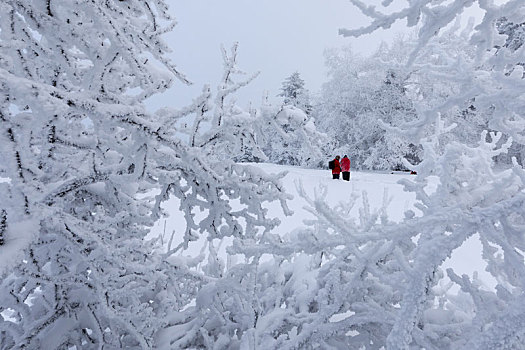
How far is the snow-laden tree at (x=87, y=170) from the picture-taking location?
1.59 m

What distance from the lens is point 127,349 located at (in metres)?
2.80

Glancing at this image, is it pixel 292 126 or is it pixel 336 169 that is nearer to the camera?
pixel 292 126

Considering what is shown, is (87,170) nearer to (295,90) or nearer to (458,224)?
(458,224)

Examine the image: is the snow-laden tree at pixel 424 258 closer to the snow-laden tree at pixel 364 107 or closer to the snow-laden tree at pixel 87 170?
the snow-laden tree at pixel 87 170

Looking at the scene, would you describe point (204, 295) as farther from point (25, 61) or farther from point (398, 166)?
point (398, 166)

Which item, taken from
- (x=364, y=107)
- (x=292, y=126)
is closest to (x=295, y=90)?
(x=364, y=107)

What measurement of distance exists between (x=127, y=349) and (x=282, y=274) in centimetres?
137

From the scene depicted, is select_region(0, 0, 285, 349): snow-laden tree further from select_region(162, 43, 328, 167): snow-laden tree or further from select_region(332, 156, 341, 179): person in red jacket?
select_region(332, 156, 341, 179): person in red jacket

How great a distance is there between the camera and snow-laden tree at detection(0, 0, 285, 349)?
1.59m

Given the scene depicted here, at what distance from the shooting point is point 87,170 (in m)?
2.39

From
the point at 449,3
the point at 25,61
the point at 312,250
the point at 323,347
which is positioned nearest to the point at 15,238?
the point at 25,61

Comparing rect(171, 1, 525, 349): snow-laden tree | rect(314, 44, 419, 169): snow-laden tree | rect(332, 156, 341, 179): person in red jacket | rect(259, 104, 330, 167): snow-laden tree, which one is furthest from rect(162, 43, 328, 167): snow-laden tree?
rect(314, 44, 419, 169): snow-laden tree

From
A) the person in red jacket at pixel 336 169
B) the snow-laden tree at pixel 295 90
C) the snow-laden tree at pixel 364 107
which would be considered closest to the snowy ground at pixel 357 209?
the person in red jacket at pixel 336 169

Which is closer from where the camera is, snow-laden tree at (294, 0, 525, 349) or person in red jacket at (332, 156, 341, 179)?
snow-laden tree at (294, 0, 525, 349)
